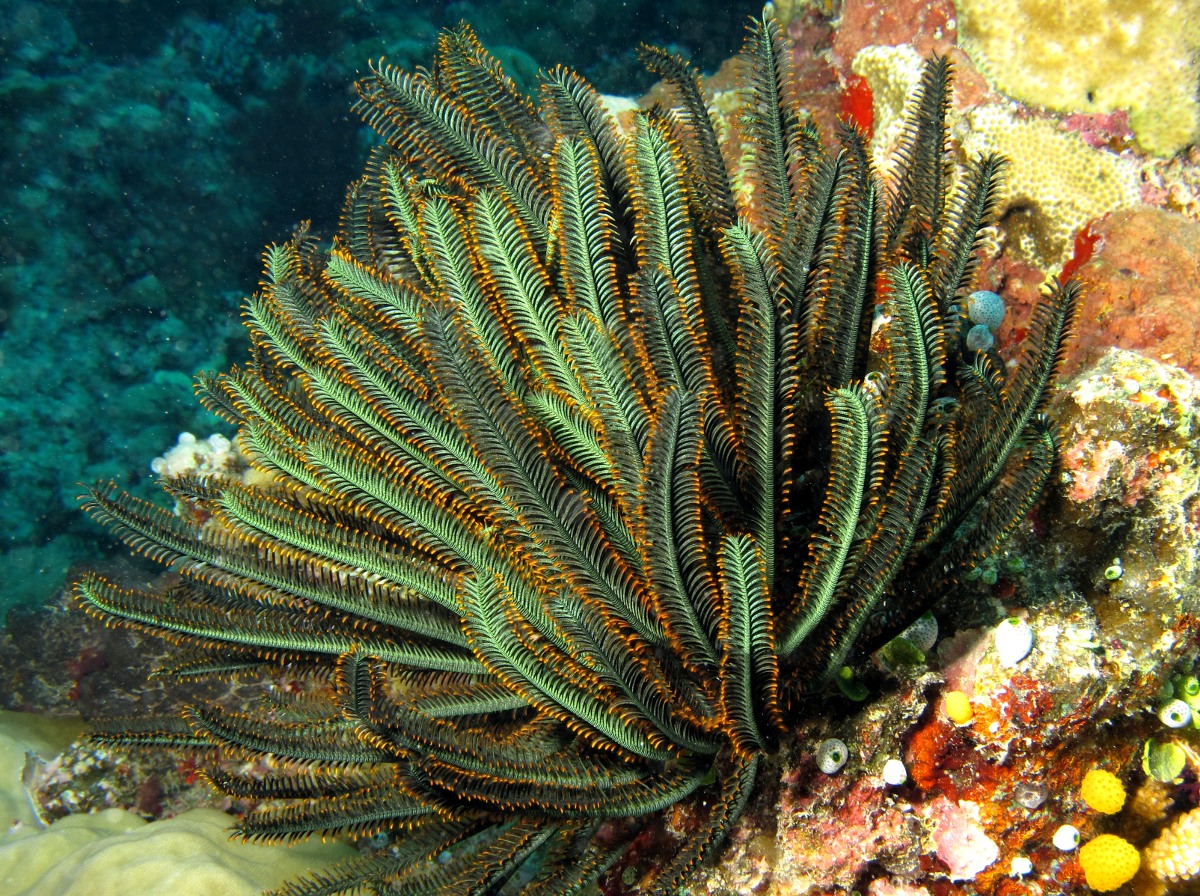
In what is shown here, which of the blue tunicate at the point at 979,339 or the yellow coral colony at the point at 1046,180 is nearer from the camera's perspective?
the blue tunicate at the point at 979,339

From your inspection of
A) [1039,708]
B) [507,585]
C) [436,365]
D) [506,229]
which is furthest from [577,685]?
[506,229]

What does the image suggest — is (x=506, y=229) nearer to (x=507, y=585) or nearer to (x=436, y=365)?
(x=436, y=365)

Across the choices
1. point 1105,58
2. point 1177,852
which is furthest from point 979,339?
point 1105,58

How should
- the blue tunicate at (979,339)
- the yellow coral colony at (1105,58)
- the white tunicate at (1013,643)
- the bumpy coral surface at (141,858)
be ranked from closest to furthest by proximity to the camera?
1. the white tunicate at (1013,643)
2. the blue tunicate at (979,339)
3. the bumpy coral surface at (141,858)
4. the yellow coral colony at (1105,58)

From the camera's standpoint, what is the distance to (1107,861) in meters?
2.43

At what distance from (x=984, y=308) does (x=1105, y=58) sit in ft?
7.30

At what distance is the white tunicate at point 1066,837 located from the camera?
240 cm

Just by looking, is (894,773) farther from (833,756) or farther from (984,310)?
(984,310)

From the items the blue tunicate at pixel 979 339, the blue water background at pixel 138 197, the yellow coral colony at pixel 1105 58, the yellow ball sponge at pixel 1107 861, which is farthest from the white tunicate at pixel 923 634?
the blue water background at pixel 138 197

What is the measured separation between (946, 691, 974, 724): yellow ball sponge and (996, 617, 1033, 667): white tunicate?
167 millimetres

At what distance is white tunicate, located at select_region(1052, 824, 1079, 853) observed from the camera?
2.40 metres

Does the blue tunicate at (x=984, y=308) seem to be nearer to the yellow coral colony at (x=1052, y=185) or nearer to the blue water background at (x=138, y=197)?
the yellow coral colony at (x=1052, y=185)

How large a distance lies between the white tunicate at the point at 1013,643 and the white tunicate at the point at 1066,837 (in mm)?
625

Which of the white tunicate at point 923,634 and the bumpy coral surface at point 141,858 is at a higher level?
the white tunicate at point 923,634
